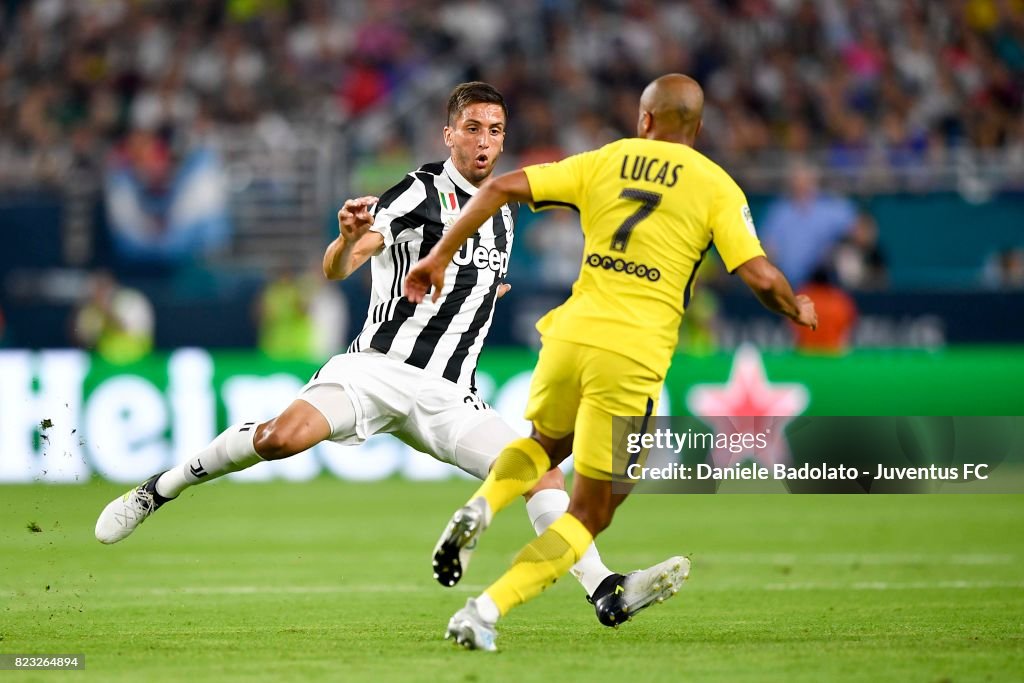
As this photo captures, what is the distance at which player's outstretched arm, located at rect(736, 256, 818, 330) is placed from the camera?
576 cm

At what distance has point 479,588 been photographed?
8.58 metres

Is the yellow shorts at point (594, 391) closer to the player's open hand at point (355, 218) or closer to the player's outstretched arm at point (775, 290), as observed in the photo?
the player's outstretched arm at point (775, 290)

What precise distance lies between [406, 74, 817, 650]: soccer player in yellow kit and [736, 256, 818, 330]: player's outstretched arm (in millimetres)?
11

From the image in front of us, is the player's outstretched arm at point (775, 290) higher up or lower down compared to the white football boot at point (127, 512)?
higher up

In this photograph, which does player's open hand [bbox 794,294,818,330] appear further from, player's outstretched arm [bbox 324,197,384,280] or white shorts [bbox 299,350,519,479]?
player's outstretched arm [bbox 324,197,384,280]

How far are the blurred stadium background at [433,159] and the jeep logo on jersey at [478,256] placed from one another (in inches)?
271

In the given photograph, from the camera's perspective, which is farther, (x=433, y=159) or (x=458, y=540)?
(x=433, y=159)

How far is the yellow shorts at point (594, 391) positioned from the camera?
598cm

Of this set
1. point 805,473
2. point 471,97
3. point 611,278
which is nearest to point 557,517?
point 611,278

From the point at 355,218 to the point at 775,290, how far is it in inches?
78.8

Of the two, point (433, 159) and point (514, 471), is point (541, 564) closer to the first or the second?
point (514, 471)

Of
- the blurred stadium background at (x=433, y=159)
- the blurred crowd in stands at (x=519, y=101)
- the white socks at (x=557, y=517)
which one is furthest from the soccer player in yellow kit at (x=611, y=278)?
the blurred crowd in stands at (x=519, y=101)

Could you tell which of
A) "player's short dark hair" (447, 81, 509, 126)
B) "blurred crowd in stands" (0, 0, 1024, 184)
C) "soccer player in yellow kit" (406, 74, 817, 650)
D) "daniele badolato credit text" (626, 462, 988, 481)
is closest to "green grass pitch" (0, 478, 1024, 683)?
"daniele badolato credit text" (626, 462, 988, 481)

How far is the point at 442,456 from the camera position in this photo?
728cm
